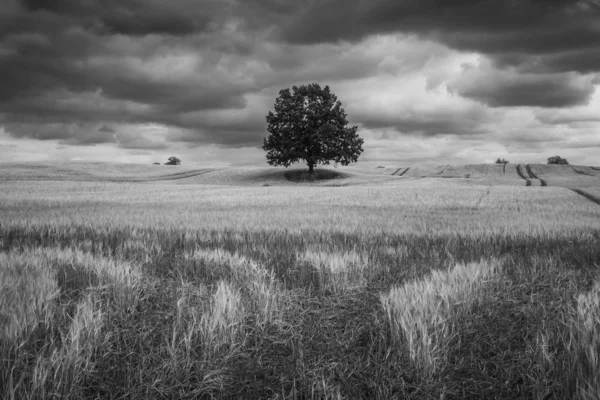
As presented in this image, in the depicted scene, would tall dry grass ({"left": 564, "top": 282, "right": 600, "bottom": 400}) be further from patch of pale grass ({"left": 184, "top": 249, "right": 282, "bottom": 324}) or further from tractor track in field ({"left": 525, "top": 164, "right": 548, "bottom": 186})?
tractor track in field ({"left": 525, "top": 164, "right": 548, "bottom": 186})

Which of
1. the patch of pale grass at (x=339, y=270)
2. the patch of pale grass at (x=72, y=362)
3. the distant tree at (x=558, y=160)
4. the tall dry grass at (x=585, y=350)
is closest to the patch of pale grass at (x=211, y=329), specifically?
the patch of pale grass at (x=72, y=362)

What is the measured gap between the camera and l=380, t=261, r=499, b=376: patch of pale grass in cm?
205

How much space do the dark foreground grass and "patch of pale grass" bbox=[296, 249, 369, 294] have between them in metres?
0.05

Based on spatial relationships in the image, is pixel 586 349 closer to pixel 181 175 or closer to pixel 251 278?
pixel 251 278

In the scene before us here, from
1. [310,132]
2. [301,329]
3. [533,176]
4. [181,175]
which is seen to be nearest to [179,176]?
[181,175]

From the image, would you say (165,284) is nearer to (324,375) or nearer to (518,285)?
(324,375)

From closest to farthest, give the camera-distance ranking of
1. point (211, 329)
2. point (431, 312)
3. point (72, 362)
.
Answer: point (72, 362) < point (211, 329) < point (431, 312)

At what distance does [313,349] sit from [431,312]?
83 cm

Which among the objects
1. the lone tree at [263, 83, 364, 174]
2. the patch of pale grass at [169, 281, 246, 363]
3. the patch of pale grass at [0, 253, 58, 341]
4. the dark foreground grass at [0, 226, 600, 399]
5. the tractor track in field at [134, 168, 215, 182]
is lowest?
the dark foreground grass at [0, 226, 600, 399]

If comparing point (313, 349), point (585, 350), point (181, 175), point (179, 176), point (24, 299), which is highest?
point (181, 175)

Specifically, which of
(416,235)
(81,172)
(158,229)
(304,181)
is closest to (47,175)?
(81,172)

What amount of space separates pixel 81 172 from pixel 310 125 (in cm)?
3855

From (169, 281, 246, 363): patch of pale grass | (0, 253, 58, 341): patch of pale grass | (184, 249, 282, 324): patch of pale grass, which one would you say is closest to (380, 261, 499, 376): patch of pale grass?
(184, 249, 282, 324): patch of pale grass

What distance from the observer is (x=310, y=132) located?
176ft
